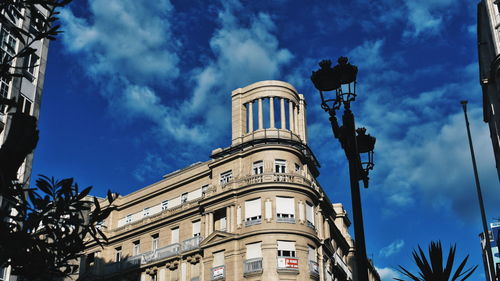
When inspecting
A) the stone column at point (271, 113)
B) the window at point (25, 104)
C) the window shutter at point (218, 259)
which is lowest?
the window shutter at point (218, 259)

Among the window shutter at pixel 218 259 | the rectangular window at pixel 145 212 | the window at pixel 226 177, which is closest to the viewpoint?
the window shutter at pixel 218 259

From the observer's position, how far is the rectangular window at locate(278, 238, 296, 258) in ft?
119

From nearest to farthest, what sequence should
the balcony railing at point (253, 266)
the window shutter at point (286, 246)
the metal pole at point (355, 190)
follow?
the metal pole at point (355, 190) < the balcony railing at point (253, 266) < the window shutter at point (286, 246)

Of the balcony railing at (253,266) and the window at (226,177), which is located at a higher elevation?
the window at (226,177)

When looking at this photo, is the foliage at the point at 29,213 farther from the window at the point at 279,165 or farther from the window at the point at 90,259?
the window at the point at 90,259

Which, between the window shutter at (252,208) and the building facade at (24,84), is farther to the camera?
the window shutter at (252,208)

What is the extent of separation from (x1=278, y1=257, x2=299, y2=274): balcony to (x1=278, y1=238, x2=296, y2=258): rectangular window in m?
0.40

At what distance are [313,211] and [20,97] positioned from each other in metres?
21.6

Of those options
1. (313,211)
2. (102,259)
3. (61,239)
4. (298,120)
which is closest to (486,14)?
(298,120)

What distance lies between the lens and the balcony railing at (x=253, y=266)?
35.7 metres

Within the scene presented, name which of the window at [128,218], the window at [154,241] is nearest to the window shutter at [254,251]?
the window at [154,241]

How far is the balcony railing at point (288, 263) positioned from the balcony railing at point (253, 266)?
1.27 metres

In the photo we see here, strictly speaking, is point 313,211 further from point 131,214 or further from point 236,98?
point 131,214

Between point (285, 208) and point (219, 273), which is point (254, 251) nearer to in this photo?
point (219, 273)
